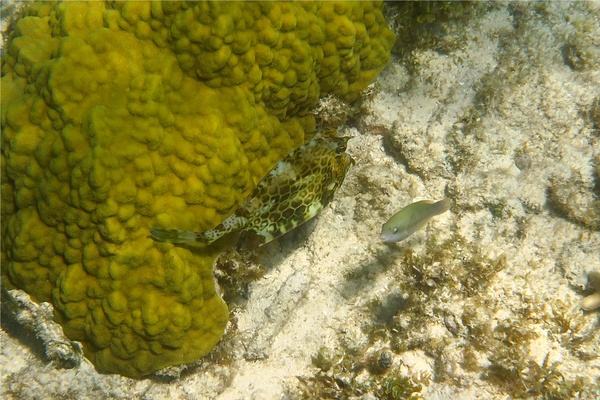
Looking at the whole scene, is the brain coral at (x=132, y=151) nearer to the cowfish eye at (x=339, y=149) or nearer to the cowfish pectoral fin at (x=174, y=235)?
the cowfish pectoral fin at (x=174, y=235)

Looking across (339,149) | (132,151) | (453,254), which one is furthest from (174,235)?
(453,254)

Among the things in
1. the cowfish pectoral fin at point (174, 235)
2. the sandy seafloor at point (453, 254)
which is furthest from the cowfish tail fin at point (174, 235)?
the sandy seafloor at point (453, 254)

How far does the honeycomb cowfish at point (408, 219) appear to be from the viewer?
3498 millimetres

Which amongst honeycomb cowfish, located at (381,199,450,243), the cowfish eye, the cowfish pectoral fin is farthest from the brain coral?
honeycomb cowfish, located at (381,199,450,243)

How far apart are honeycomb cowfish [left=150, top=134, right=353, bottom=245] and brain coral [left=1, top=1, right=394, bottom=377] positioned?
0.84 ft

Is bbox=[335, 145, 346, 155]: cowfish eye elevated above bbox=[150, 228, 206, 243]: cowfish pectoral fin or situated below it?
above

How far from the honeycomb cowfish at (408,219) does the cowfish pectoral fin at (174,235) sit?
170 cm

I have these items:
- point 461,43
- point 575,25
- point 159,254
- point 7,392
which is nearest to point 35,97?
point 159,254

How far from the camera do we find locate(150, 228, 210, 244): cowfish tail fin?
3363 millimetres

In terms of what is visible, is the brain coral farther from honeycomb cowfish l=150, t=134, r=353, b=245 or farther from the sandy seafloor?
the sandy seafloor

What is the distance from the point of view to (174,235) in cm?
341

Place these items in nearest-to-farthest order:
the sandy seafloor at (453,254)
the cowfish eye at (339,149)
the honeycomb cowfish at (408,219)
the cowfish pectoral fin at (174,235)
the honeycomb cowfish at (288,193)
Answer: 1. the cowfish pectoral fin at (174,235)
2. the honeycomb cowfish at (408,219)
3. the honeycomb cowfish at (288,193)
4. the cowfish eye at (339,149)
5. the sandy seafloor at (453,254)

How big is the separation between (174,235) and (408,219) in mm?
2099

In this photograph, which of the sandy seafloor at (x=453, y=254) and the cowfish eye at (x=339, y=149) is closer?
the cowfish eye at (x=339, y=149)
